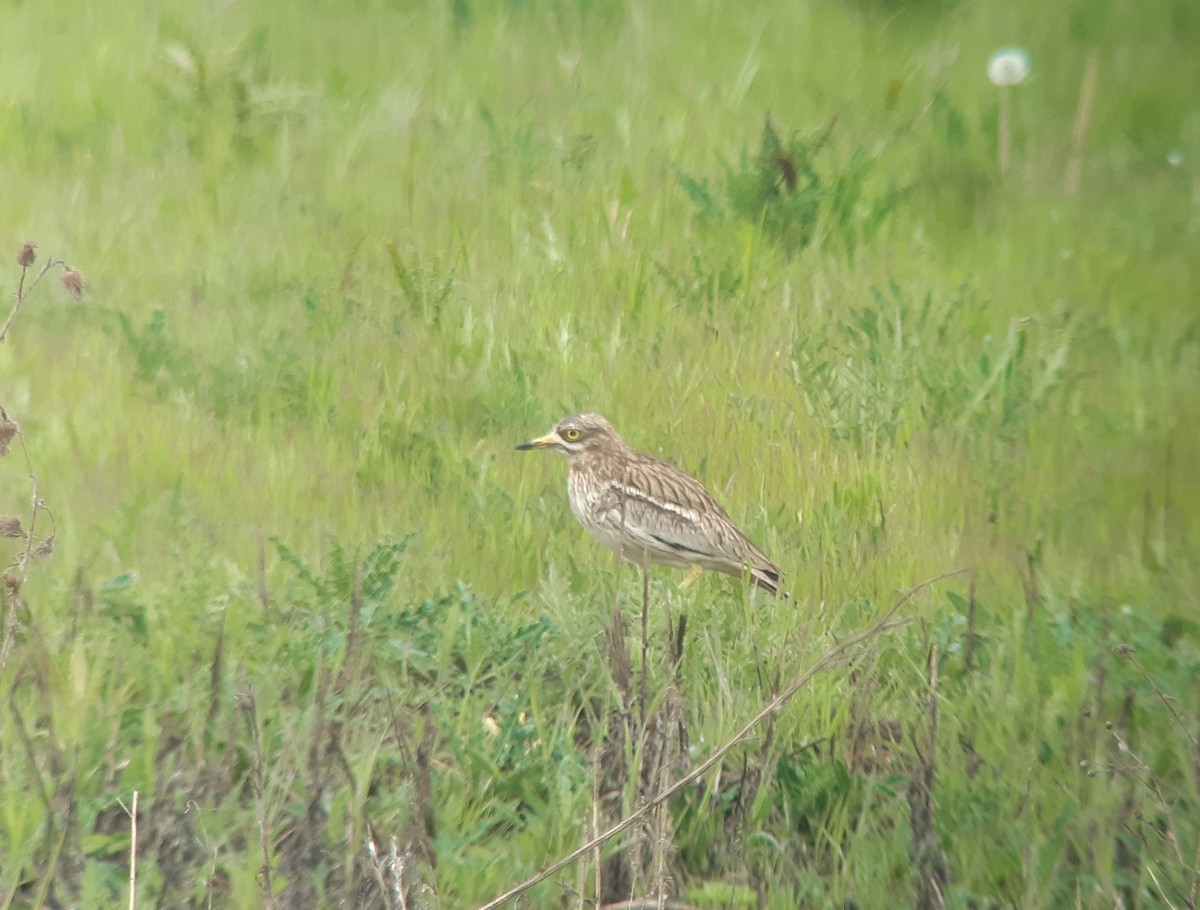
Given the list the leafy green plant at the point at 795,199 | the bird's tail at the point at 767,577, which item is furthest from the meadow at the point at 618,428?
the bird's tail at the point at 767,577

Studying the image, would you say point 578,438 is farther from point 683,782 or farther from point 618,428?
point 683,782

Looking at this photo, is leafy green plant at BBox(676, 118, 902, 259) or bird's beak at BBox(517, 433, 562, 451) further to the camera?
leafy green plant at BBox(676, 118, 902, 259)

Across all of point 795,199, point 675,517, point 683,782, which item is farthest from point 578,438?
point 683,782

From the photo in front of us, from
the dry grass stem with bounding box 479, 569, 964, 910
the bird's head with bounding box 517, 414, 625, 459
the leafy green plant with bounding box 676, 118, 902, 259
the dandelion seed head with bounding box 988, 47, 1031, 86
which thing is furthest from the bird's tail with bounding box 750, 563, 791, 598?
the dandelion seed head with bounding box 988, 47, 1031, 86

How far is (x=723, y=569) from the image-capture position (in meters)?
5.52

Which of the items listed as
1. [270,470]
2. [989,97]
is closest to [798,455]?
[270,470]

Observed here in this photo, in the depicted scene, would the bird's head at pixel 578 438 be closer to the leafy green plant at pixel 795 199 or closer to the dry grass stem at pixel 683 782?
the leafy green plant at pixel 795 199

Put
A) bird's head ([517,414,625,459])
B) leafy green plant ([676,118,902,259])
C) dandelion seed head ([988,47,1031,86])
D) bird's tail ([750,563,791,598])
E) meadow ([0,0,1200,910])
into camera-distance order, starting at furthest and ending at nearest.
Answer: dandelion seed head ([988,47,1031,86]), leafy green plant ([676,118,902,259]), bird's head ([517,414,625,459]), bird's tail ([750,563,791,598]), meadow ([0,0,1200,910])

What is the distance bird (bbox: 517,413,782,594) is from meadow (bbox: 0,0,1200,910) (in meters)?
0.17

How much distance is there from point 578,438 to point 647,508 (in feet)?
1.51

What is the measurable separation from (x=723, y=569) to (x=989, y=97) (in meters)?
4.76

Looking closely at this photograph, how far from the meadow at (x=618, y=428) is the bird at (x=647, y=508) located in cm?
17

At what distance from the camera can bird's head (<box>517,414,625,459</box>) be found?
241 inches

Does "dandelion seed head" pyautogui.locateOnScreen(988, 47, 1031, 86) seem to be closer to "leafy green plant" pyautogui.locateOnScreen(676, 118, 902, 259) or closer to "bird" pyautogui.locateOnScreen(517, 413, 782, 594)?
"leafy green plant" pyautogui.locateOnScreen(676, 118, 902, 259)
